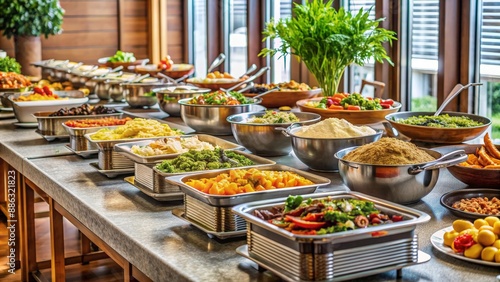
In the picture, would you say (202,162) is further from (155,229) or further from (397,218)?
(397,218)

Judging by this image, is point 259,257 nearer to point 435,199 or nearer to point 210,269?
point 210,269

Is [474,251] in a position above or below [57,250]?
above

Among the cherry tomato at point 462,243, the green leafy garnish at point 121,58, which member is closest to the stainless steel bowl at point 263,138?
the cherry tomato at point 462,243

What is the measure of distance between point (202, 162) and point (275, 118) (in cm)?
69

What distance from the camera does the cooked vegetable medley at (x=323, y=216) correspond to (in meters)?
1.39

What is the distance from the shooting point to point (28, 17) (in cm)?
595

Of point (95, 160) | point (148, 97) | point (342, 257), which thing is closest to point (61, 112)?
point (95, 160)

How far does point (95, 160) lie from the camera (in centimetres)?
283

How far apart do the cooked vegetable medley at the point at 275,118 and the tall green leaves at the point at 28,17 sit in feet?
12.1

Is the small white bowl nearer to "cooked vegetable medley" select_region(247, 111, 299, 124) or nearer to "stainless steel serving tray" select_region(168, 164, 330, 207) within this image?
"cooked vegetable medley" select_region(247, 111, 299, 124)

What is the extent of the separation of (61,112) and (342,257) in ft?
7.37

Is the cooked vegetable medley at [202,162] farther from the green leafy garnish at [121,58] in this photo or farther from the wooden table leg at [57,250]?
the green leafy garnish at [121,58]

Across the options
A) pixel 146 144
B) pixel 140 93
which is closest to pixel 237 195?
pixel 146 144

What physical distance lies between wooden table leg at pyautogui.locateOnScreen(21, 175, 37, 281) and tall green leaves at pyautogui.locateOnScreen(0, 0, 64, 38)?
119 inches
